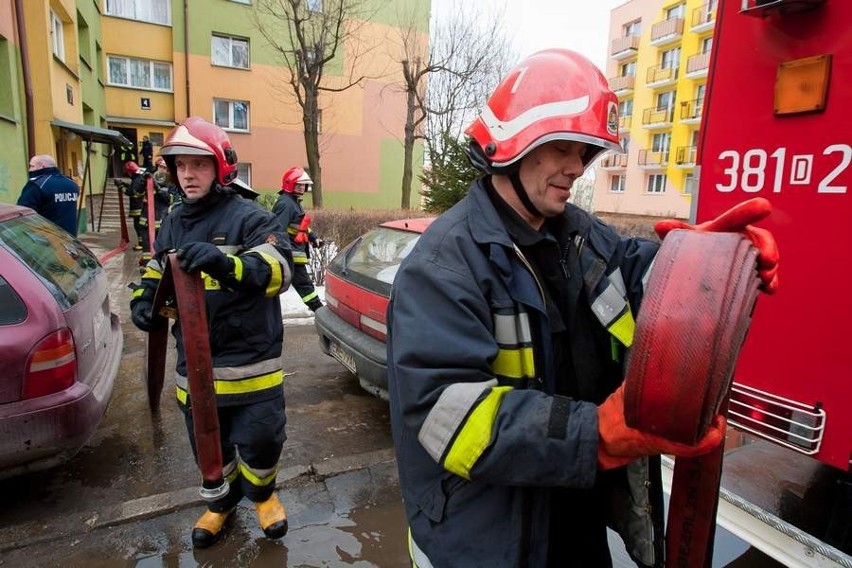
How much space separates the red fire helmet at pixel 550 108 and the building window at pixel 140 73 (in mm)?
23815

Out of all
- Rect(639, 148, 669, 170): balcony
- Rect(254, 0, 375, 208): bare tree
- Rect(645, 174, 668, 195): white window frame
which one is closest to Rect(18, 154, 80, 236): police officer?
Rect(254, 0, 375, 208): bare tree

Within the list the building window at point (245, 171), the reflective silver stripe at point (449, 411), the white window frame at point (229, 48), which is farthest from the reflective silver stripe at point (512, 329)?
the white window frame at point (229, 48)

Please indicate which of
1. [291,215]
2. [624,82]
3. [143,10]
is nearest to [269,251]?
[291,215]

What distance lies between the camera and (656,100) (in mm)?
38781

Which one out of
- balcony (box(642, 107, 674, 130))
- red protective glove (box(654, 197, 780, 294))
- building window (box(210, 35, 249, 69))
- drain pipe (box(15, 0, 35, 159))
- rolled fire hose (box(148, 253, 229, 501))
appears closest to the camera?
red protective glove (box(654, 197, 780, 294))

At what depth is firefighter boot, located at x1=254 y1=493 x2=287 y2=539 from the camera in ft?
9.37

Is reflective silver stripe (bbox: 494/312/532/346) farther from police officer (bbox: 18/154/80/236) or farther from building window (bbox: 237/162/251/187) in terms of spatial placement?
building window (bbox: 237/162/251/187)

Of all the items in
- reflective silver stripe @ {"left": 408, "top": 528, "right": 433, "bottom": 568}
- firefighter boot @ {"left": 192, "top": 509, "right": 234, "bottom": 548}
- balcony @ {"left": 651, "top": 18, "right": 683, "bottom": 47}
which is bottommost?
firefighter boot @ {"left": 192, "top": 509, "right": 234, "bottom": 548}

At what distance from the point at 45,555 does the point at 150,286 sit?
139cm

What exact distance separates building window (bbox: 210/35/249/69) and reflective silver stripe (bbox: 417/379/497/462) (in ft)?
78.8

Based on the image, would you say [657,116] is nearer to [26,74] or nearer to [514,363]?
[26,74]

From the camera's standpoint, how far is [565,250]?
1.57 m

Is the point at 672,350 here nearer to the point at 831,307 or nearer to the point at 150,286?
the point at 831,307

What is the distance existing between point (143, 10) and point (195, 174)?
902 inches
